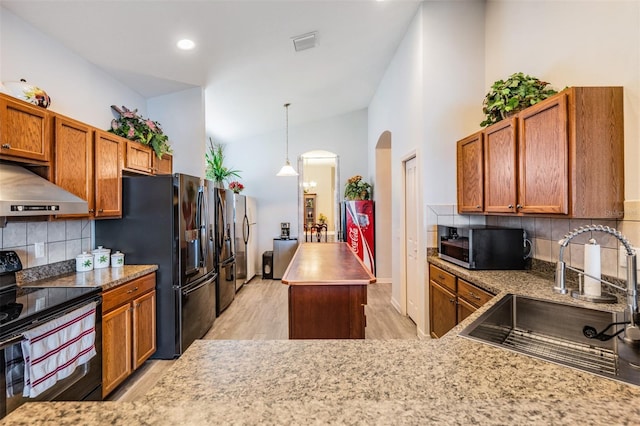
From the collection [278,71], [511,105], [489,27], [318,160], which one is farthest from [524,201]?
[318,160]

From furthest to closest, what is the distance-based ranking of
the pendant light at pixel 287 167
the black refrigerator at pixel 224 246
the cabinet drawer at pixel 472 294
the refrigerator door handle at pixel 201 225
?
the pendant light at pixel 287 167
the black refrigerator at pixel 224 246
the refrigerator door handle at pixel 201 225
the cabinet drawer at pixel 472 294

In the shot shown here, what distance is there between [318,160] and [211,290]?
4116 mm

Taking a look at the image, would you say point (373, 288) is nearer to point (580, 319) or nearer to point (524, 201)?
point (524, 201)

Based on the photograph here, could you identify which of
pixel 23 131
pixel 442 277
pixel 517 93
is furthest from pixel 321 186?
pixel 23 131

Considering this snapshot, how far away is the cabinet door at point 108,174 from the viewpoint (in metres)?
2.51

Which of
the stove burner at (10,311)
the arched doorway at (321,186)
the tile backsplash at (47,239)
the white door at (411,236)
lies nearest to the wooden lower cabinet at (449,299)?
the white door at (411,236)

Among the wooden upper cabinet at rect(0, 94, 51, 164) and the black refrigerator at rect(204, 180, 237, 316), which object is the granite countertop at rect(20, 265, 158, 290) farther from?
the black refrigerator at rect(204, 180, 237, 316)

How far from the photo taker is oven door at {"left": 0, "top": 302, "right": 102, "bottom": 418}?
1.50 meters

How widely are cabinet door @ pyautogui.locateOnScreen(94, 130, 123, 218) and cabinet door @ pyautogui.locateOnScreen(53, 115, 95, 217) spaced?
0.06 m

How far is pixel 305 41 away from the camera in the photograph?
125 inches

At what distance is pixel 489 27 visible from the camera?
311 cm

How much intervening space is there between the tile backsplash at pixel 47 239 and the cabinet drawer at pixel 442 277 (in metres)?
3.30

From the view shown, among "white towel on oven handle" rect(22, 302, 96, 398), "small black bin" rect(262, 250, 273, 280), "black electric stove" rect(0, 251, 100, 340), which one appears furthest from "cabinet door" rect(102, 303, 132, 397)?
"small black bin" rect(262, 250, 273, 280)

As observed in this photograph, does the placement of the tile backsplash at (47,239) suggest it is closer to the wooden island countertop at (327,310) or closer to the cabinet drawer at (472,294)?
the wooden island countertop at (327,310)
